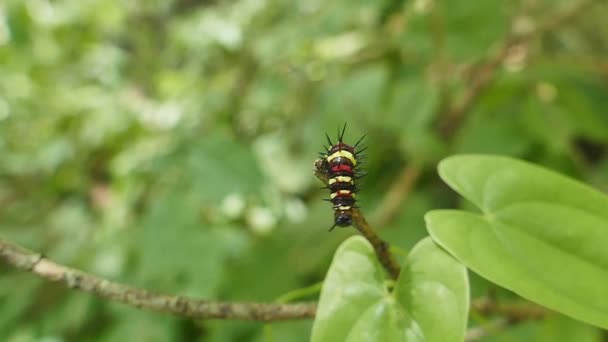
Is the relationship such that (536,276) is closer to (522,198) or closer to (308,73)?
(522,198)

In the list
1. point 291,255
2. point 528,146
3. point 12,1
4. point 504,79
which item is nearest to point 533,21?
point 504,79

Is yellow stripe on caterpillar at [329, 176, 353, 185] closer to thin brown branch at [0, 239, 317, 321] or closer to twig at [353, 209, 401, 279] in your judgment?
twig at [353, 209, 401, 279]

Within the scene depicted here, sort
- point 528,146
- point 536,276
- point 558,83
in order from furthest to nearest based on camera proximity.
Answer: point 558,83, point 528,146, point 536,276

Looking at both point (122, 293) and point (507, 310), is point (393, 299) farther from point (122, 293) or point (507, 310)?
point (507, 310)

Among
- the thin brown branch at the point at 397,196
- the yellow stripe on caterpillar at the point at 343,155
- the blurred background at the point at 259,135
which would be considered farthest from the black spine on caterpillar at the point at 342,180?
the thin brown branch at the point at 397,196

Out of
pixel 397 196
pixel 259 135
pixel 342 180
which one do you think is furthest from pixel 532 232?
pixel 259 135

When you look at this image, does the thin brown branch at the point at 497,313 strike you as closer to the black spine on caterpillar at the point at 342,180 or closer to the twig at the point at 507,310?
the twig at the point at 507,310

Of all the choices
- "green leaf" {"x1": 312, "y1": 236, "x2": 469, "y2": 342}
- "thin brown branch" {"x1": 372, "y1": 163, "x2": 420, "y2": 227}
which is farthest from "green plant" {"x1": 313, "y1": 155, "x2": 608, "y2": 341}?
"thin brown branch" {"x1": 372, "y1": 163, "x2": 420, "y2": 227}
